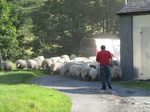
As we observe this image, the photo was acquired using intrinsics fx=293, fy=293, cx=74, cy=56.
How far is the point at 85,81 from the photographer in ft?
49.6

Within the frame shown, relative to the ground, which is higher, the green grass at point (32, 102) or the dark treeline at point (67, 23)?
the dark treeline at point (67, 23)

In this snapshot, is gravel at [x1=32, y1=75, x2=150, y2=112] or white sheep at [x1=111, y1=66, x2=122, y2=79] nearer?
gravel at [x1=32, y1=75, x2=150, y2=112]

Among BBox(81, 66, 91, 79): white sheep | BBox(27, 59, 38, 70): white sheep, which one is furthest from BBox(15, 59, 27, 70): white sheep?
BBox(81, 66, 91, 79): white sheep

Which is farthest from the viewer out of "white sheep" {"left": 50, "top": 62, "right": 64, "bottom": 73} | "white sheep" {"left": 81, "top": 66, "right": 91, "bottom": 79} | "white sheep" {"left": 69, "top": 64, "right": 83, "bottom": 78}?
"white sheep" {"left": 50, "top": 62, "right": 64, "bottom": 73}

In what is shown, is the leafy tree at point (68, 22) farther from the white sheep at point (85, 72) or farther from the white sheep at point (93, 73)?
the white sheep at point (93, 73)

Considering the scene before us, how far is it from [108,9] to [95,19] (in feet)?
6.41

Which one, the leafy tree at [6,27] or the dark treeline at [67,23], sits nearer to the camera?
the leafy tree at [6,27]

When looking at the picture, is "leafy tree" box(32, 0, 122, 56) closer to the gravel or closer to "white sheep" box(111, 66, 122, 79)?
"white sheep" box(111, 66, 122, 79)

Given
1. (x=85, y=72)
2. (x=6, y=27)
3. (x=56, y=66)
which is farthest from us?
(x=6, y=27)

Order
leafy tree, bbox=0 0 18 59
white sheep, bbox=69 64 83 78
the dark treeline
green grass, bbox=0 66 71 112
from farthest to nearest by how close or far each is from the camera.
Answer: the dark treeline < leafy tree, bbox=0 0 18 59 < white sheep, bbox=69 64 83 78 < green grass, bbox=0 66 71 112

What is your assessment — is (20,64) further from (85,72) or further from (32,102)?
(32,102)

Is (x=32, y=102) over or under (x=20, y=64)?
under

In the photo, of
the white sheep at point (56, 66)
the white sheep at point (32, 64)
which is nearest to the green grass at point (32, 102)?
the white sheep at point (56, 66)

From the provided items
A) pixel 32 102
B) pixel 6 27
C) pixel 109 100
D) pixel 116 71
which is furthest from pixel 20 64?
pixel 32 102
